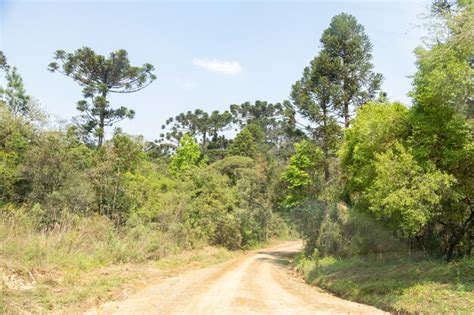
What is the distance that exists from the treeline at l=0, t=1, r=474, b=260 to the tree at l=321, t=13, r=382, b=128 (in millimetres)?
68

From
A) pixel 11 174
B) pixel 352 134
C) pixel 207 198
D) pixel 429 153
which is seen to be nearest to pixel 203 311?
pixel 429 153

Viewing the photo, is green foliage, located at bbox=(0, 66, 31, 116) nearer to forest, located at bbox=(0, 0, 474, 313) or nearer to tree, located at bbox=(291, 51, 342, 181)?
forest, located at bbox=(0, 0, 474, 313)

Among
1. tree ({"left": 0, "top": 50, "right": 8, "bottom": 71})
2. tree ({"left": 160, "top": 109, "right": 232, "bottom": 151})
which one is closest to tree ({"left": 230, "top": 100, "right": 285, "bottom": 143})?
tree ({"left": 160, "top": 109, "right": 232, "bottom": 151})

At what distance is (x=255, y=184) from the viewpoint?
40000mm

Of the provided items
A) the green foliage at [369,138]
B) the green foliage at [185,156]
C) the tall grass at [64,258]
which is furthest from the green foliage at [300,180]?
the green foliage at [185,156]

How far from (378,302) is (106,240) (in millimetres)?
11334

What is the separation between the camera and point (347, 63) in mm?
25156

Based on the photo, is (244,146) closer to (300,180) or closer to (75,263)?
(300,180)

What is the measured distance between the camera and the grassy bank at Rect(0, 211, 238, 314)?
9547 millimetres

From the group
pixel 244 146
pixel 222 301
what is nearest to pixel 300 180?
pixel 244 146

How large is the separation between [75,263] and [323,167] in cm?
1780

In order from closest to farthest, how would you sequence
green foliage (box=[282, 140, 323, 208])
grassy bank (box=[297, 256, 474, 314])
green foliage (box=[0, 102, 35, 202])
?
grassy bank (box=[297, 256, 474, 314]) → green foliage (box=[0, 102, 35, 202]) → green foliage (box=[282, 140, 323, 208])

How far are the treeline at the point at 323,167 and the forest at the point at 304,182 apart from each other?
2.6 inches

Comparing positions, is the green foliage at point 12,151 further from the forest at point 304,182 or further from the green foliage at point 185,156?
the green foliage at point 185,156
